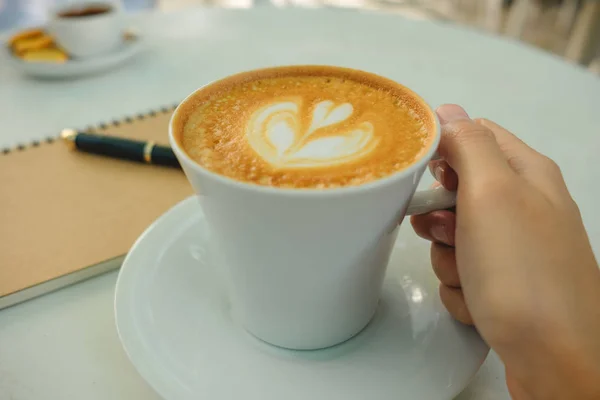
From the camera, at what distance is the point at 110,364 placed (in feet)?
1.68

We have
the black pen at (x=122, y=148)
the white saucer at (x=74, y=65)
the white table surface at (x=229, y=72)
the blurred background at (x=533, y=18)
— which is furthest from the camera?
the blurred background at (x=533, y=18)

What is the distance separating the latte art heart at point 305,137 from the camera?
499 mm

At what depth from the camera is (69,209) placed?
0.71m

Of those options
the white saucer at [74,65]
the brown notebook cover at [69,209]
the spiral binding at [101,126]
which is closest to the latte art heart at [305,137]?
the brown notebook cover at [69,209]

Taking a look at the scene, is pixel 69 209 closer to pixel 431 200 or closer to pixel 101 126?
pixel 101 126

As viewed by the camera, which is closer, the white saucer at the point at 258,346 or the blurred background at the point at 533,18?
the white saucer at the point at 258,346

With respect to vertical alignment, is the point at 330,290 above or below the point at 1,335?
above

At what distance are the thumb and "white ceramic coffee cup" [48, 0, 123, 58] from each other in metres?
0.90

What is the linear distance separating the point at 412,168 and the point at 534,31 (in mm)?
2657

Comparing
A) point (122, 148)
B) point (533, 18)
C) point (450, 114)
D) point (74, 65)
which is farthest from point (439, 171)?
point (533, 18)

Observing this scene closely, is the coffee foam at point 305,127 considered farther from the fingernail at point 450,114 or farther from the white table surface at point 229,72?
the white table surface at point 229,72

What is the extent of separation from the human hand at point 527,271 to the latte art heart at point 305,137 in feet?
0.33

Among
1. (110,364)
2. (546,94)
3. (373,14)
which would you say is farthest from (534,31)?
(110,364)

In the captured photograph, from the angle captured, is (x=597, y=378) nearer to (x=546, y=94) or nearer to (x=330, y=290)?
(x=330, y=290)
